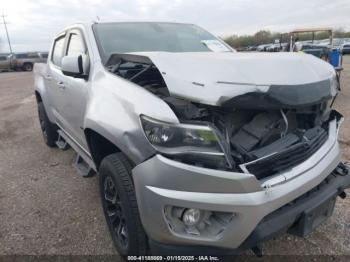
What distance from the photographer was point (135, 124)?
197 cm

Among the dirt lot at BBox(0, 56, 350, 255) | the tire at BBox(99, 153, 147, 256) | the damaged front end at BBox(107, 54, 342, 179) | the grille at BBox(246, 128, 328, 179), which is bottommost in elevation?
the dirt lot at BBox(0, 56, 350, 255)

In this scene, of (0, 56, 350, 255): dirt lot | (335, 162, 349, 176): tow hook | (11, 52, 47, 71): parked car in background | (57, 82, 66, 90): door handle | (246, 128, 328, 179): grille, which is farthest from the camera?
(11, 52, 47, 71): parked car in background

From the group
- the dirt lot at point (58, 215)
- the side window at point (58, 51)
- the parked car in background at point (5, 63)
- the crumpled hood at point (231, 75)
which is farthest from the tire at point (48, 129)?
the parked car in background at point (5, 63)

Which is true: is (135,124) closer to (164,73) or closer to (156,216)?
(164,73)

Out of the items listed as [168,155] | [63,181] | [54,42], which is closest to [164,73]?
[168,155]

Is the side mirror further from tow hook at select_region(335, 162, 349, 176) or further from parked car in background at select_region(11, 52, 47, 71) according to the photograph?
parked car in background at select_region(11, 52, 47, 71)

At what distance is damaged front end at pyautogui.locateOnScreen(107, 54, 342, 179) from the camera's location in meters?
1.82

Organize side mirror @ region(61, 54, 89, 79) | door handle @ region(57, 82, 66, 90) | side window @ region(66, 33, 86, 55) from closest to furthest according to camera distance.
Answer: side mirror @ region(61, 54, 89, 79), side window @ region(66, 33, 86, 55), door handle @ region(57, 82, 66, 90)

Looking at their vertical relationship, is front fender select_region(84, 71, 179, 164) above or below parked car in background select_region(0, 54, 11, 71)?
above

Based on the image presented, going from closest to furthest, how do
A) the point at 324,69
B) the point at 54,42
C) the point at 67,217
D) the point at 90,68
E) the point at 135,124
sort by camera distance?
the point at 135,124, the point at 324,69, the point at 90,68, the point at 67,217, the point at 54,42

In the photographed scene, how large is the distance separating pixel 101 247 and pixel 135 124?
1230 millimetres

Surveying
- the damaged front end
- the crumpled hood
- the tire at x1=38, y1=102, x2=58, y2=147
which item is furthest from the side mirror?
the tire at x1=38, y1=102, x2=58, y2=147

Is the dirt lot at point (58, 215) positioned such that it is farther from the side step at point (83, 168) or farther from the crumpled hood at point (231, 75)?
the crumpled hood at point (231, 75)

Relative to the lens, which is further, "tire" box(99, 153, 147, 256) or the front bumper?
"tire" box(99, 153, 147, 256)
